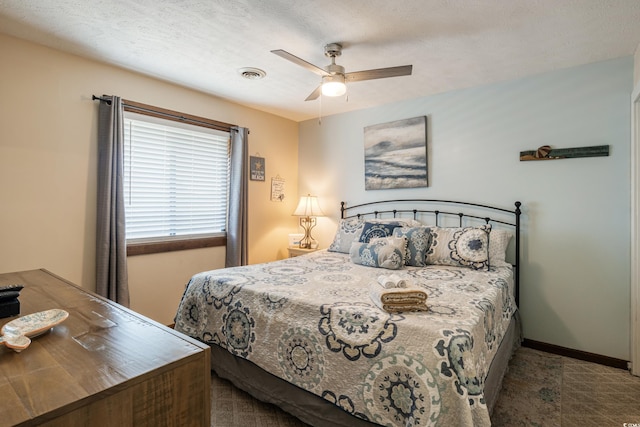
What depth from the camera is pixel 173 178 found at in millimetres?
3242

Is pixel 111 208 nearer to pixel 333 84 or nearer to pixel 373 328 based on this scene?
pixel 333 84

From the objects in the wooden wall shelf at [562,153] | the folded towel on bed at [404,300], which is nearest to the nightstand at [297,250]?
the folded towel on bed at [404,300]

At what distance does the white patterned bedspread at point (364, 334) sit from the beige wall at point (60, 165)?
91 centimetres

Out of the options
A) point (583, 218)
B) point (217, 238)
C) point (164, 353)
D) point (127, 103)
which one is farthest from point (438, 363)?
point (127, 103)

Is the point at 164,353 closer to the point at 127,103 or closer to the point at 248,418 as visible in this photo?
the point at 248,418

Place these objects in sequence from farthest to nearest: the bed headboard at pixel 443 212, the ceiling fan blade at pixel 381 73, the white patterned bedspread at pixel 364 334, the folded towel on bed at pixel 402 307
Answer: the bed headboard at pixel 443 212 < the ceiling fan blade at pixel 381 73 < the folded towel on bed at pixel 402 307 < the white patterned bedspread at pixel 364 334

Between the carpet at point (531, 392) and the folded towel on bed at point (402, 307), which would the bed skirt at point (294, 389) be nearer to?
the carpet at point (531, 392)

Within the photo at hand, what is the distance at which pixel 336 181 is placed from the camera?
419 cm

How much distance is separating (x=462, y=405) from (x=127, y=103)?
326cm

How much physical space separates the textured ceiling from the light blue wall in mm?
228

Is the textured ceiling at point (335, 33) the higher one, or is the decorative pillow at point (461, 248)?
the textured ceiling at point (335, 33)

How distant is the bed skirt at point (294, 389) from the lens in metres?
1.61

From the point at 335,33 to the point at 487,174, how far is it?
6.52 ft

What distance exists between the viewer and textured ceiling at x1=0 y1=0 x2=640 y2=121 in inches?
74.6
